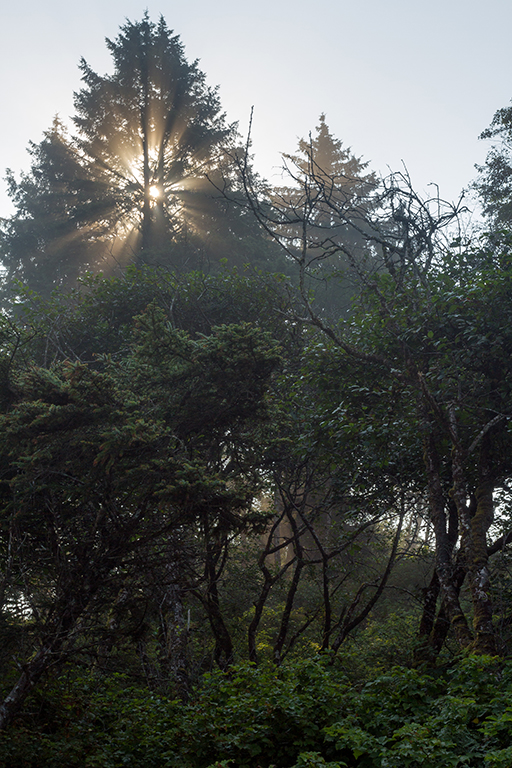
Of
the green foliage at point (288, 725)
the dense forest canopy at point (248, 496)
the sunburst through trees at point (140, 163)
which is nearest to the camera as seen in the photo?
the green foliage at point (288, 725)

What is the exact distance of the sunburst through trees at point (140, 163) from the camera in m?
21.4

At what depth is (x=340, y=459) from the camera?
9.38 meters

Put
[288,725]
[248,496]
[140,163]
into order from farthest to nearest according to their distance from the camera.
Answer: [140,163]
[248,496]
[288,725]

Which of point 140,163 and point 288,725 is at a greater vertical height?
point 140,163

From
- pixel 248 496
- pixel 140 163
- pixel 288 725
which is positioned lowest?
pixel 288 725

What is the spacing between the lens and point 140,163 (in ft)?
73.5

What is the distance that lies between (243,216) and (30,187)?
39.6ft

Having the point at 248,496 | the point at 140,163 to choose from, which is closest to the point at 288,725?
the point at 248,496

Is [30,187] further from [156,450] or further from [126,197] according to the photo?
[156,450]

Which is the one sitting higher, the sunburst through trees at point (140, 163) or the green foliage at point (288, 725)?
the sunburst through trees at point (140, 163)

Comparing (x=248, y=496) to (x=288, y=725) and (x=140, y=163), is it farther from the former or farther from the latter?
(x=140, y=163)

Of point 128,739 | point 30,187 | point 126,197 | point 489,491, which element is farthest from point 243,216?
Result: point 128,739

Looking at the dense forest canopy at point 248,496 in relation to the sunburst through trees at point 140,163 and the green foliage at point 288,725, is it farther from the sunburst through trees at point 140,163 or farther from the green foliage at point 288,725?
the sunburst through trees at point 140,163


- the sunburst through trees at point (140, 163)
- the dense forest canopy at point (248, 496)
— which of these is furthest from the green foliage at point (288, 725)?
the sunburst through trees at point (140, 163)
